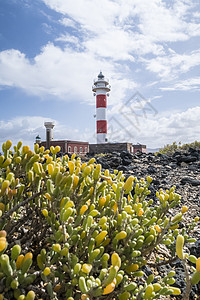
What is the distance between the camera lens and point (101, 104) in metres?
36.2

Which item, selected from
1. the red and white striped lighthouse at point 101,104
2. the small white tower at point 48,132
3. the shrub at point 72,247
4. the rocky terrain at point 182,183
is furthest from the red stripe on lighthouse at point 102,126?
the shrub at point 72,247

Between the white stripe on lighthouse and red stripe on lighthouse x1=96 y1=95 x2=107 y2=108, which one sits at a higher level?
red stripe on lighthouse x1=96 y1=95 x2=107 y2=108

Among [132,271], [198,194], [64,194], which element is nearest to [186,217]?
[198,194]

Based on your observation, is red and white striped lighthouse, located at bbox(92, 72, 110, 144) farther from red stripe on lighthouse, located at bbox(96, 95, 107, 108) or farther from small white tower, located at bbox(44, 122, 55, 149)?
small white tower, located at bbox(44, 122, 55, 149)

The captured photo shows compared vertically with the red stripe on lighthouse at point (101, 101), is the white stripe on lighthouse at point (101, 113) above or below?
below

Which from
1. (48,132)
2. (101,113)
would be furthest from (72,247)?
(101,113)

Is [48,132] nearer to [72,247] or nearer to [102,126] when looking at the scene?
[72,247]

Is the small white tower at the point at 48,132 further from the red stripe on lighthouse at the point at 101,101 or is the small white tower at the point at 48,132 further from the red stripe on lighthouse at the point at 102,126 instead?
the red stripe on lighthouse at the point at 101,101

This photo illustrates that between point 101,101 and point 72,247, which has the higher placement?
point 101,101

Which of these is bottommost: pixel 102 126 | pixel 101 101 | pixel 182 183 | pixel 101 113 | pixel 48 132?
pixel 182 183

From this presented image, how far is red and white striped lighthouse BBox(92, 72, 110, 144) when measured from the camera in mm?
34656

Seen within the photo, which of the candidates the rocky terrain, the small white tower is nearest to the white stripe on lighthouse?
the small white tower

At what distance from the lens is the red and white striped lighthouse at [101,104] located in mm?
34656

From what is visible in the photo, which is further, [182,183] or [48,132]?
[48,132]
